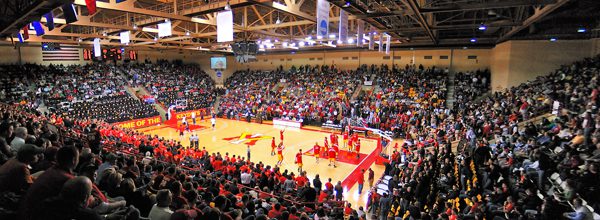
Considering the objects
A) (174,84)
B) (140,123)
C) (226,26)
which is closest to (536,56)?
(226,26)

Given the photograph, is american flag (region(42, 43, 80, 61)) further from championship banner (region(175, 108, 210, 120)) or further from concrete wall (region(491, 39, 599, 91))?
Answer: concrete wall (region(491, 39, 599, 91))

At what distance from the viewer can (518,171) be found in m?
8.77

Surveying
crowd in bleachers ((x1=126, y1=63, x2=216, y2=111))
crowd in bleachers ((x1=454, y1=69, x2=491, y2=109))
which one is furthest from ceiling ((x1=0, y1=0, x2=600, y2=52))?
crowd in bleachers ((x1=126, y1=63, x2=216, y2=111))

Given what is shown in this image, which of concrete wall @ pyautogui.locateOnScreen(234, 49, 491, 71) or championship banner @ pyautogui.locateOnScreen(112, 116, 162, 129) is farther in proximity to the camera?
concrete wall @ pyautogui.locateOnScreen(234, 49, 491, 71)

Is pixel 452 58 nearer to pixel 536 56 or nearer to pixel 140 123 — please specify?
pixel 536 56

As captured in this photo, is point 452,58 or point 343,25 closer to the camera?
point 343,25

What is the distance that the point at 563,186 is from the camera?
7.19 metres

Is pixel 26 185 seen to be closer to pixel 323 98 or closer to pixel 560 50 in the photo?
pixel 560 50

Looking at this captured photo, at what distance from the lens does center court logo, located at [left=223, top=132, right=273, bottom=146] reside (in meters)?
21.7

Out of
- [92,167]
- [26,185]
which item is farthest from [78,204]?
[92,167]

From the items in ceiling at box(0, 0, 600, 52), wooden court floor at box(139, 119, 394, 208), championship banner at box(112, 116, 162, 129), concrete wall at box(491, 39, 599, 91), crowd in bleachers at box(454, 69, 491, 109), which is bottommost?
wooden court floor at box(139, 119, 394, 208)

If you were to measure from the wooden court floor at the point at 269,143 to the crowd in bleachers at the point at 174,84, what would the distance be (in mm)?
4684

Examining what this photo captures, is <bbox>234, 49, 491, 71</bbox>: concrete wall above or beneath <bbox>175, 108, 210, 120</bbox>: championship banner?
above

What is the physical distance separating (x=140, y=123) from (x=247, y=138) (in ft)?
35.0
